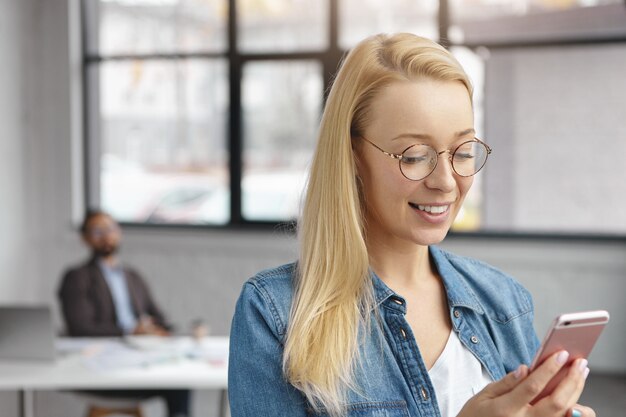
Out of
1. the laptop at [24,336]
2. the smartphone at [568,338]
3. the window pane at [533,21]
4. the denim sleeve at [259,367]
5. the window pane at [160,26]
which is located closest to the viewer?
the smartphone at [568,338]

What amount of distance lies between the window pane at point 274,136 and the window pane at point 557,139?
135 cm

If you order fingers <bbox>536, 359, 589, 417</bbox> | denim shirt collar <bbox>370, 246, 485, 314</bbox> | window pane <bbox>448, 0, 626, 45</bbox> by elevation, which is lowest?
fingers <bbox>536, 359, 589, 417</bbox>

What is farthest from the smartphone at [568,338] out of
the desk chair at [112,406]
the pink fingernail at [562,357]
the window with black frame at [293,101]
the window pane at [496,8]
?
the window pane at [496,8]

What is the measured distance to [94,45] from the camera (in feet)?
22.0

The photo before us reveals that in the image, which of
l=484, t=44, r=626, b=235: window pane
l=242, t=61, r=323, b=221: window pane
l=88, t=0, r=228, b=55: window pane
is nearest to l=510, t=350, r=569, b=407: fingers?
l=484, t=44, r=626, b=235: window pane

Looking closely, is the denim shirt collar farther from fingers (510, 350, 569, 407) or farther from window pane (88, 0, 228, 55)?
window pane (88, 0, 228, 55)

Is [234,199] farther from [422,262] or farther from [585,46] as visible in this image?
[422,262]

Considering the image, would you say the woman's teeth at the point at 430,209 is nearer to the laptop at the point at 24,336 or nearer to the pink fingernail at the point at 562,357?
the pink fingernail at the point at 562,357

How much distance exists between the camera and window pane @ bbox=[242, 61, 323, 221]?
6336 millimetres

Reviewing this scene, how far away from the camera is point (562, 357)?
3.42ft

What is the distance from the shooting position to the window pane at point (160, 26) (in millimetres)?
6375

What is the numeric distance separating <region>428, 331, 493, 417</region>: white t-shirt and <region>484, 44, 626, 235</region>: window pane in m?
4.76

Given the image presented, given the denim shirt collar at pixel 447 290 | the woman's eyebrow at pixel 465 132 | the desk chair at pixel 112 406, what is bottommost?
the desk chair at pixel 112 406

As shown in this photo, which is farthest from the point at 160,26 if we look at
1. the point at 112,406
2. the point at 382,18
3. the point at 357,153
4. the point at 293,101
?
the point at 357,153
